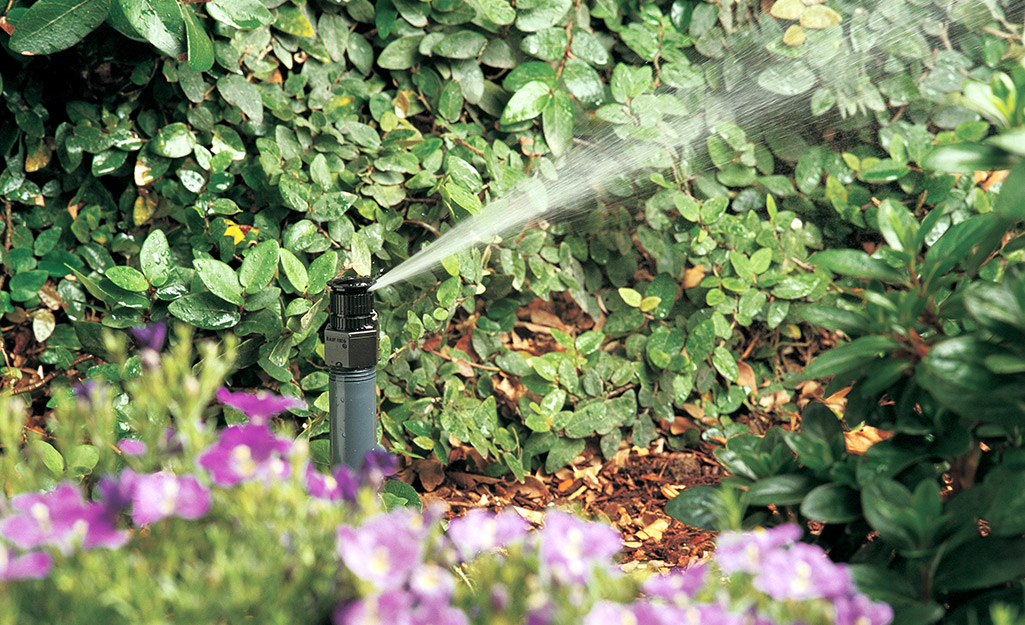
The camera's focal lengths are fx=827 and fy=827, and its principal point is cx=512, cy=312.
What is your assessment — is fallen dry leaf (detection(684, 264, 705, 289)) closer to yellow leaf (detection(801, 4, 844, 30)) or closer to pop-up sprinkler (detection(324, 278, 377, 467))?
yellow leaf (detection(801, 4, 844, 30))

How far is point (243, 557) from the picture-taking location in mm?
778

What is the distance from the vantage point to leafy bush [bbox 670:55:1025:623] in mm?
931

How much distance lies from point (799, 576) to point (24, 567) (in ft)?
2.40

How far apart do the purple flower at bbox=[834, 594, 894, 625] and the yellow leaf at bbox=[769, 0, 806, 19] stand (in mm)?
1903

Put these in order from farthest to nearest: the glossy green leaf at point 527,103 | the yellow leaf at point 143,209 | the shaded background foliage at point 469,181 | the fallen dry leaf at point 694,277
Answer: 1. the fallen dry leaf at point 694,277
2. the glossy green leaf at point 527,103
3. the yellow leaf at point 143,209
4. the shaded background foliage at point 469,181

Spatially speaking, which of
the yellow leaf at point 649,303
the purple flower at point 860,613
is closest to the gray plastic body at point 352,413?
the purple flower at point 860,613

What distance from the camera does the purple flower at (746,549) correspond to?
0.82 metres

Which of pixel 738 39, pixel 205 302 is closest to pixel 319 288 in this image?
pixel 205 302

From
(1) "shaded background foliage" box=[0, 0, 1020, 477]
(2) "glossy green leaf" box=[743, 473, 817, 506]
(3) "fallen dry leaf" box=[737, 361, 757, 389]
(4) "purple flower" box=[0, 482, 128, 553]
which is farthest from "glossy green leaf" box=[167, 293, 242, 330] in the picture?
(3) "fallen dry leaf" box=[737, 361, 757, 389]

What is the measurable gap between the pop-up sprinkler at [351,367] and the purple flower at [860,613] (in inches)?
34.1

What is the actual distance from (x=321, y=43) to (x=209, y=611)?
5.06ft

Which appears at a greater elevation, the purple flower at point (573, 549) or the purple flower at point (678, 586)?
the purple flower at point (573, 549)

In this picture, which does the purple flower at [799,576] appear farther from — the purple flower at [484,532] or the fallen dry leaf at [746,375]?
the fallen dry leaf at [746,375]

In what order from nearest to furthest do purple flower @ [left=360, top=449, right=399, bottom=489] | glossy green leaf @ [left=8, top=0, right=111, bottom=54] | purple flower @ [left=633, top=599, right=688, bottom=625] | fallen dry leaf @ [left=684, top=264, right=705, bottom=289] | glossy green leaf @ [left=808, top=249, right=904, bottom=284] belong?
purple flower @ [left=633, top=599, right=688, bottom=625], purple flower @ [left=360, top=449, right=399, bottom=489], glossy green leaf @ [left=808, top=249, right=904, bottom=284], glossy green leaf @ [left=8, top=0, right=111, bottom=54], fallen dry leaf @ [left=684, top=264, right=705, bottom=289]
